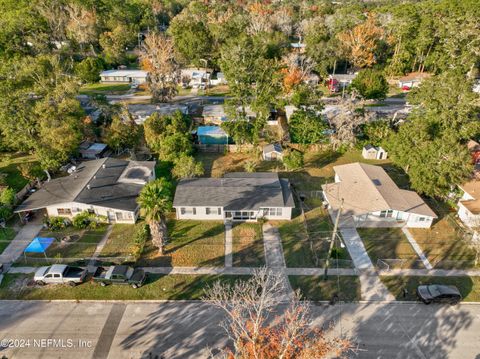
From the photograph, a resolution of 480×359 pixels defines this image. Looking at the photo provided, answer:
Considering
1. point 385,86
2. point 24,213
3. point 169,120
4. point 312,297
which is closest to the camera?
point 312,297

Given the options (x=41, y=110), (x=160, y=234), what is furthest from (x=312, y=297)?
(x=41, y=110)

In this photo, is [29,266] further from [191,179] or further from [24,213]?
[191,179]

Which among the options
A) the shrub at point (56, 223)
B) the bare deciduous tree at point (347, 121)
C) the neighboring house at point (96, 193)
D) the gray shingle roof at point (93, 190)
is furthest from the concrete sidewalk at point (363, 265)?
the shrub at point (56, 223)

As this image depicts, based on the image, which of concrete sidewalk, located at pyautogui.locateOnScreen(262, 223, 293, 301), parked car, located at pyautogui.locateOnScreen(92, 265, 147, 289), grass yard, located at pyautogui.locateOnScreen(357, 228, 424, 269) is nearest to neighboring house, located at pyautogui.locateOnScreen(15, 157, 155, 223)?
parked car, located at pyautogui.locateOnScreen(92, 265, 147, 289)

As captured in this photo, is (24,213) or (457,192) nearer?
(24,213)

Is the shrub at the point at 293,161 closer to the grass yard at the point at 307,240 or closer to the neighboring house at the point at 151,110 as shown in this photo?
the grass yard at the point at 307,240

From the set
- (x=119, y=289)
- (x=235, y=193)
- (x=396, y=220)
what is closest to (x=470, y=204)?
(x=396, y=220)

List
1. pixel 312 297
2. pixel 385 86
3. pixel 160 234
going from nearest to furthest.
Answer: pixel 312 297
pixel 160 234
pixel 385 86
